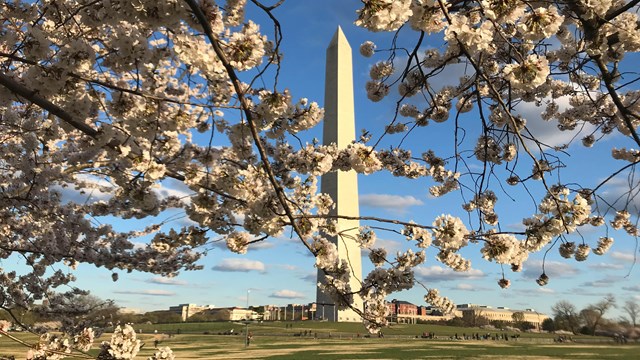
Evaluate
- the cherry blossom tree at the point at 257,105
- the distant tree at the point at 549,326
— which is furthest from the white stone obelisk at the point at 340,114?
the distant tree at the point at 549,326

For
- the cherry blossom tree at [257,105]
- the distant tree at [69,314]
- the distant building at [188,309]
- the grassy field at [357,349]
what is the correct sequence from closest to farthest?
the cherry blossom tree at [257,105]
the distant tree at [69,314]
the grassy field at [357,349]
the distant building at [188,309]

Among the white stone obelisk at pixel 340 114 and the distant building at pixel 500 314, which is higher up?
the white stone obelisk at pixel 340 114

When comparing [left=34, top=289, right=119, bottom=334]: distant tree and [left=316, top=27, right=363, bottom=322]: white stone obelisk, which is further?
[left=316, top=27, right=363, bottom=322]: white stone obelisk

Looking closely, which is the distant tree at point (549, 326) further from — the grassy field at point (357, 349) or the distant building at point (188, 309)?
the distant building at point (188, 309)

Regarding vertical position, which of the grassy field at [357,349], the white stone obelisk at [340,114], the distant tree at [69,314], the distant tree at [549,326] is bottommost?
the grassy field at [357,349]

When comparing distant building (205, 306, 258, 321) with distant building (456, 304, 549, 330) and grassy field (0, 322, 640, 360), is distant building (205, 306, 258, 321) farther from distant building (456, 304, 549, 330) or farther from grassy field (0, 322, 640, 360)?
grassy field (0, 322, 640, 360)

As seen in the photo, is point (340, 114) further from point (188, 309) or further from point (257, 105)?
point (188, 309)

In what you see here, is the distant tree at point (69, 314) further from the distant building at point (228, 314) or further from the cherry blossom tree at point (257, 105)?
the distant building at point (228, 314)

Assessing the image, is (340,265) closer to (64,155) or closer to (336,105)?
(64,155)

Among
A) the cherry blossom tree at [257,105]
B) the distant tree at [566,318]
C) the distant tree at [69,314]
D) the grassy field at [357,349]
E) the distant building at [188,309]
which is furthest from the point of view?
the distant building at [188,309]

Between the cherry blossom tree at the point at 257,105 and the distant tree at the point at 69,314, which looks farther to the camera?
the distant tree at the point at 69,314

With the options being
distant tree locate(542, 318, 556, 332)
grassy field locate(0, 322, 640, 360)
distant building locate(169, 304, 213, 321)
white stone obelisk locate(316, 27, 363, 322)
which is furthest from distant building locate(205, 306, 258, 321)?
white stone obelisk locate(316, 27, 363, 322)

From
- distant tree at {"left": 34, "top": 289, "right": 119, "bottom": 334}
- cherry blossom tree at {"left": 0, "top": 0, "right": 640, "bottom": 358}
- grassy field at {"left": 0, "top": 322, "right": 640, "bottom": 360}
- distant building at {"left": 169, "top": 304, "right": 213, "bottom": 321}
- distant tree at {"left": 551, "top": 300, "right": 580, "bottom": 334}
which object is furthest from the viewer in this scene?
distant building at {"left": 169, "top": 304, "right": 213, "bottom": 321}

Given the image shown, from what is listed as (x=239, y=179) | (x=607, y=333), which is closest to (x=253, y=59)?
(x=239, y=179)
